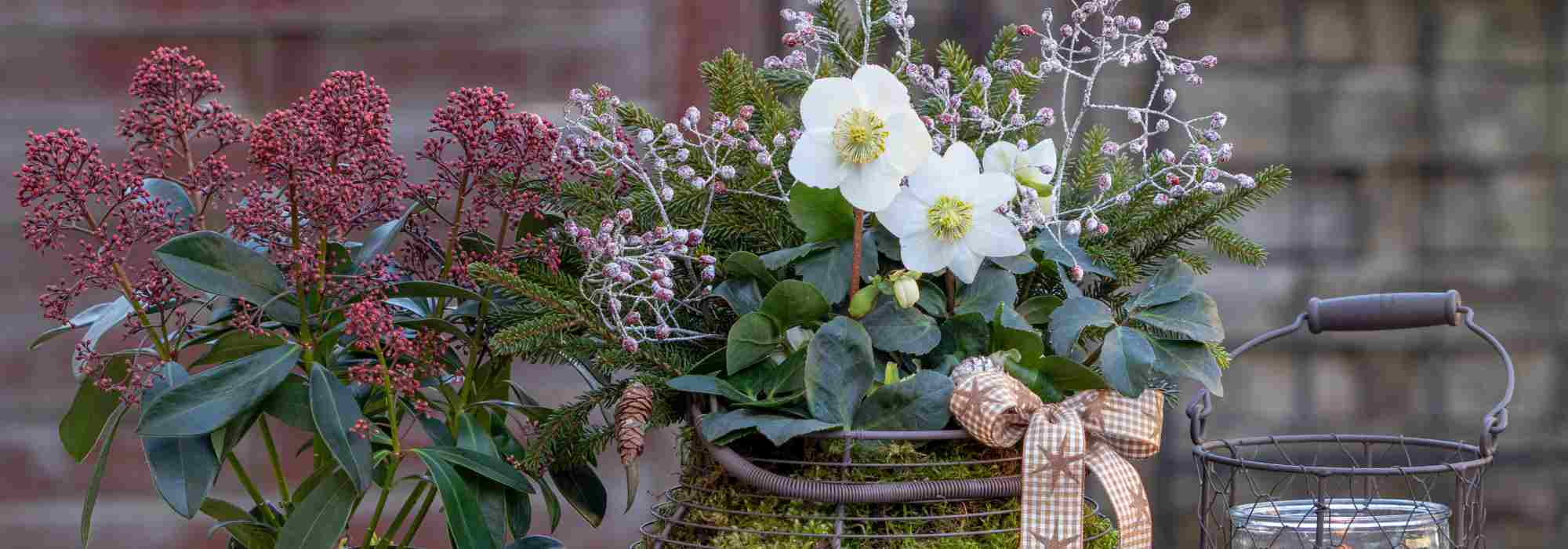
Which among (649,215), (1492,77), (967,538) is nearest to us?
(967,538)

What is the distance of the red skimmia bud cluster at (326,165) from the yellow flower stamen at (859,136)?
0.25 metres

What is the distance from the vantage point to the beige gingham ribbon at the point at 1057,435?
60cm

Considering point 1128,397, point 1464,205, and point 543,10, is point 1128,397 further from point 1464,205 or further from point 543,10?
point 1464,205

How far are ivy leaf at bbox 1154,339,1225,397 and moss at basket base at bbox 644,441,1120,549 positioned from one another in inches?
3.7

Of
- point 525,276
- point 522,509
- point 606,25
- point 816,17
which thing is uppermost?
point 606,25

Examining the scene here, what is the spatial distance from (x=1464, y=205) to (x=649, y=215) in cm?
143

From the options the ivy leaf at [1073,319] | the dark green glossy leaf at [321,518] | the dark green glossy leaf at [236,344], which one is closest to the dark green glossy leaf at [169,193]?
the dark green glossy leaf at [236,344]

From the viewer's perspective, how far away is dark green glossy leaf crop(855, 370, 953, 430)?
0.61m

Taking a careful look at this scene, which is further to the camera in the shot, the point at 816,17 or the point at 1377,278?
the point at 1377,278

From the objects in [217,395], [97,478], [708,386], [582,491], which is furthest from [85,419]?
[708,386]

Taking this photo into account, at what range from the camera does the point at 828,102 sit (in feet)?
2.01

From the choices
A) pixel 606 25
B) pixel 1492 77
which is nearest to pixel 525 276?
pixel 606 25

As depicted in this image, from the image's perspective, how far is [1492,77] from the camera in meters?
1.69

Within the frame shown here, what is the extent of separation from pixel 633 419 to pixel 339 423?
0.15 m
